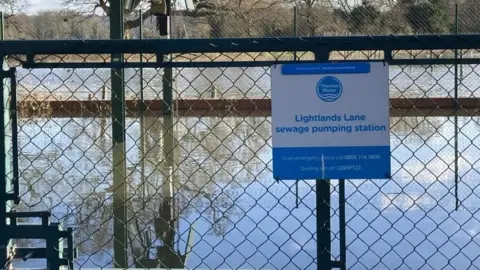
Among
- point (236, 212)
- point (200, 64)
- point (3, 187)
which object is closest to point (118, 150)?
point (236, 212)

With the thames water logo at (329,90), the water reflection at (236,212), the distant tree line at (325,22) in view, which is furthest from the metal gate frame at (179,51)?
the distant tree line at (325,22)

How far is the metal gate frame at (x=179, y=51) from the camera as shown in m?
2.91

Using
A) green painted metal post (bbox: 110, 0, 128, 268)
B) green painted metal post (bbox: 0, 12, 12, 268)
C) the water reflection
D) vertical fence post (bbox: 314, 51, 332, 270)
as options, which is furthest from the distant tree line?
vertical fence post (bbox: 314, 51, 332, 270)

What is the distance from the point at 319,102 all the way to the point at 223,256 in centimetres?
235

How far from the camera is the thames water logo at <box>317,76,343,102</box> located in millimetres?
2857

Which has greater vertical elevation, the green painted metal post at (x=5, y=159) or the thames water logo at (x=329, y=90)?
the thames water logo at (x=329, y=90)

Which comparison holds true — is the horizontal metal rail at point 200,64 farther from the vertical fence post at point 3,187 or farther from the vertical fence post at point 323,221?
the vertical fence post at point 323,221

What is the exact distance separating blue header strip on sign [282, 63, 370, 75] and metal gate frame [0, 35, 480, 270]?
0.22ft

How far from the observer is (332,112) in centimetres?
288

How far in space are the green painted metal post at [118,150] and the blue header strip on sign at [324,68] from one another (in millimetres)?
2121

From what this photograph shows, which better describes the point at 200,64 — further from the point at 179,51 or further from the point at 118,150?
the point at 118,150

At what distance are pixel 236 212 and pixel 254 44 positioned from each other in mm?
3596

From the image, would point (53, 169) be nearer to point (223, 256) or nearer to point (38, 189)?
point (38, 189)

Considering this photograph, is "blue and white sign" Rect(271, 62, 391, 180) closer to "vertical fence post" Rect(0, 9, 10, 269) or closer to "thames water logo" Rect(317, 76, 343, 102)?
"thames water logo" Rect(317, 76, 343, 102)
